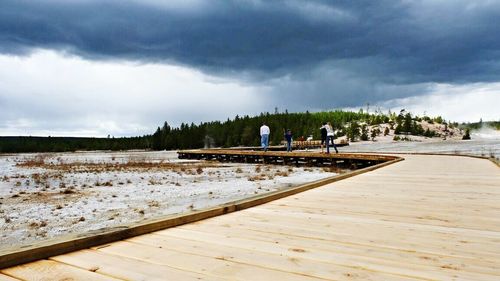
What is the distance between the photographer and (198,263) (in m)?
2.90

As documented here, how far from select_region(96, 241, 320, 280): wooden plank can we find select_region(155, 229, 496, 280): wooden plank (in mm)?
207

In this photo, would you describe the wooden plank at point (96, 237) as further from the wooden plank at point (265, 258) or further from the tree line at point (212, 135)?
the tree line at point (212, 135)

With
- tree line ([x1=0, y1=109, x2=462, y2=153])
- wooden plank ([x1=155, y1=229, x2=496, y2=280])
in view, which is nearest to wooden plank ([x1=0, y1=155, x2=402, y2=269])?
wooden plank ([x1=155, y1=229, x2=496, y2=280])

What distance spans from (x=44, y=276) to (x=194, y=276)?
40.1 inches

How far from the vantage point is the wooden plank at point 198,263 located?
104 inches

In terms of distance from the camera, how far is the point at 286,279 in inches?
101

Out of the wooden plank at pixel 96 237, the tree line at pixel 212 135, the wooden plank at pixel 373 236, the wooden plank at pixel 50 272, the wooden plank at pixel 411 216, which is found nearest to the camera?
the wooden plank at pixel 50 272

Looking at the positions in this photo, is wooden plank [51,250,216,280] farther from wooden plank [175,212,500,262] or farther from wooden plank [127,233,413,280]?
wooden plank [175,212,500,262]

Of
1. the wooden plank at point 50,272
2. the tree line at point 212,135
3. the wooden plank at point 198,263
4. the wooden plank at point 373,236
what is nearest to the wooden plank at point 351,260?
the wooden plank at point 198,263

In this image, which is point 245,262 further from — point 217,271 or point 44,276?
point 44,276

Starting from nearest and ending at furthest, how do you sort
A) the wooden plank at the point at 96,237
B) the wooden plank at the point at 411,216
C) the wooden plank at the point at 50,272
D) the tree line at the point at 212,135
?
the wooden plank at the point at 50,272
the wooden plank at the point at 96,237
the wooden plank at the point at 411,216
the tree line at the point at 212,135

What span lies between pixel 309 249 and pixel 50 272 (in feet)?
6.49

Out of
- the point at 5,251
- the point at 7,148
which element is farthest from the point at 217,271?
the point at 7,148

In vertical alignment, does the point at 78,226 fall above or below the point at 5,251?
below
